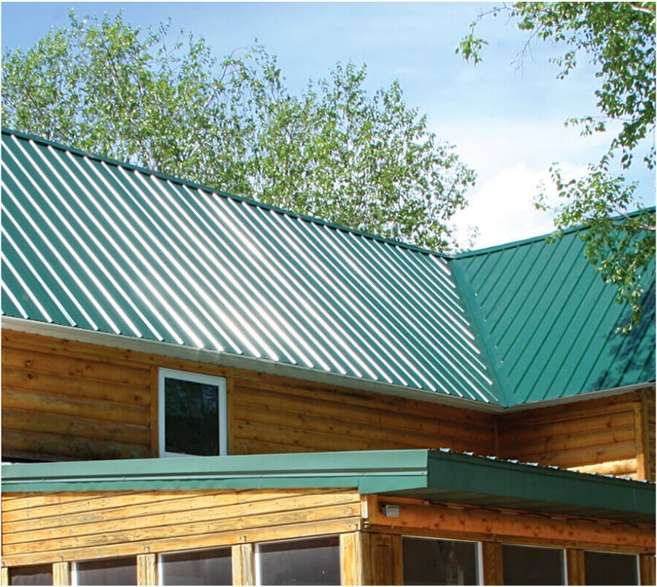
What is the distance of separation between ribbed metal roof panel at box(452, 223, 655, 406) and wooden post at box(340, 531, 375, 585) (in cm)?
957

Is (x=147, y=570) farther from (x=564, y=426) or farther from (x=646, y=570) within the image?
(x=564, y=426)

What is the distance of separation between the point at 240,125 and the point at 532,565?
32050 mm

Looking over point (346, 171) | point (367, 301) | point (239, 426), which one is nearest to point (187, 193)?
point (367, 301)

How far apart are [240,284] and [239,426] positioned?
2385mm

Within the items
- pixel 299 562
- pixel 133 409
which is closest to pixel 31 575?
pixel 299 562

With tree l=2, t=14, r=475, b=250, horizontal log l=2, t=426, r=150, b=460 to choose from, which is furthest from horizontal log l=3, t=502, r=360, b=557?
tree l=2, t=14, r=475, b=250

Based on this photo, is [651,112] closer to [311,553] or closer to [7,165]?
[7,165]

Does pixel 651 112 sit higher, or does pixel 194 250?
pixel 651 112

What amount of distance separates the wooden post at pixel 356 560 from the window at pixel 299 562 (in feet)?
0.42

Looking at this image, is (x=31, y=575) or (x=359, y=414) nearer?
(x=31, y=575)

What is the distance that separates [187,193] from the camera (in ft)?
69.2

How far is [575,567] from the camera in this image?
1373 cm

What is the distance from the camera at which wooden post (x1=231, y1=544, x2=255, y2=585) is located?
11938 millimetres

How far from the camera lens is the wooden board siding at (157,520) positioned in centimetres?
1158
